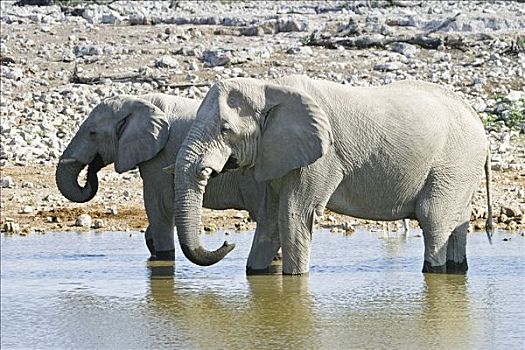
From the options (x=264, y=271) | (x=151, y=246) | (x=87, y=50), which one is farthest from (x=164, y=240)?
(x=87, y=50)

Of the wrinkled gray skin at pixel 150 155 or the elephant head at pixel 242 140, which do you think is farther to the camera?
the wrinkled gray skin at pixel 150 155

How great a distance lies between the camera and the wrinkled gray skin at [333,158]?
34.6 ft

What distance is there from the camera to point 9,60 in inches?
955

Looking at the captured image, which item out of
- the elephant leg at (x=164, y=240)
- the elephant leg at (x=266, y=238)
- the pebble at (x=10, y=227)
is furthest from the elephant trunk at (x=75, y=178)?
the elephant leg at (x=266, y=238)

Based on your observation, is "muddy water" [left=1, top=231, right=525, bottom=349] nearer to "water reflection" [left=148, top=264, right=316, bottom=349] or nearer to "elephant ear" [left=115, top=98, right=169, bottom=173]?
"water reflection" [left=148, top=264, right=316, bottom=349]

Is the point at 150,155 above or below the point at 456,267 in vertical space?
above

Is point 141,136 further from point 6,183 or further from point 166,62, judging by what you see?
point 166,62

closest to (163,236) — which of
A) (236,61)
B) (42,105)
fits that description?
(42,105)

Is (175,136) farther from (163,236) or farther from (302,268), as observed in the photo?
(302,268)

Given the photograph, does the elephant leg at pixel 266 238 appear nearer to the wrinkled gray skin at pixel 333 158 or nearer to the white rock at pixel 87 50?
the wrinkled gray skin at pixel 333 158

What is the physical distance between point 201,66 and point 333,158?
1267cm

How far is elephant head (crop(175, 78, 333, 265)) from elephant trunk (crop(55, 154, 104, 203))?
2117 mm

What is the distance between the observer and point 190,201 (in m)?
10.5

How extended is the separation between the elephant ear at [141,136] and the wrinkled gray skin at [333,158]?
1325 mm
